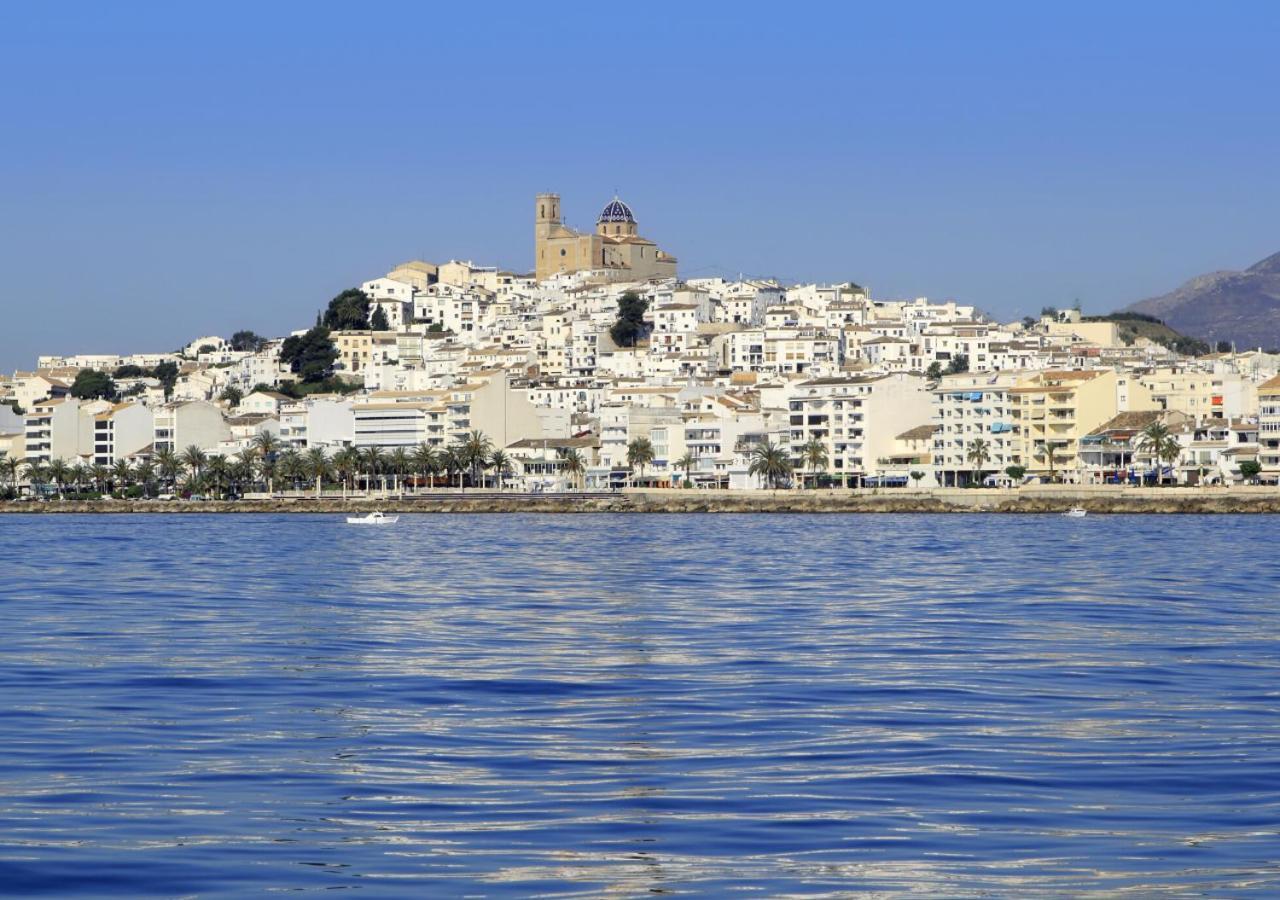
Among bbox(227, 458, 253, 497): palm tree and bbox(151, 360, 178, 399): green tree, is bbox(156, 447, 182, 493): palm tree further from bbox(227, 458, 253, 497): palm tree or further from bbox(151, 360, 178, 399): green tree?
bbox(151, 360, 178, 399): green tree

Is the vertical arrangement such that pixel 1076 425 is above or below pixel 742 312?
below

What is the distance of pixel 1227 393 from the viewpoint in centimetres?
9575

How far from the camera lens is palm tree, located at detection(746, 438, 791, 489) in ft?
303

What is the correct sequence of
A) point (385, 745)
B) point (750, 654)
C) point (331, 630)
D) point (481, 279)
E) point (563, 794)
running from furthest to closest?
point (481, 279)
point (331, 630)
point (750, 654)
point (385, 745)
point (563, 794)

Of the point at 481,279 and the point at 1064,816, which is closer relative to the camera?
the point at 1064,816

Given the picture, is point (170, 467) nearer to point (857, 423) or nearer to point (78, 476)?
point (78, 476)

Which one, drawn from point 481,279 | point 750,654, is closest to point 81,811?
point 750,654

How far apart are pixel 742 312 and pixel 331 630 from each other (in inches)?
4712

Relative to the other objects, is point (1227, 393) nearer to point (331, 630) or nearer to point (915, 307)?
point (915, 307)

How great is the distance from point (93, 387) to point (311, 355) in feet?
55.1

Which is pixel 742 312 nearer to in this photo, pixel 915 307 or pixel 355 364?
pixel 915 307

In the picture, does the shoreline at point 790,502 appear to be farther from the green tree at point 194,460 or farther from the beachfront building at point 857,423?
the beachfront building at point 857,423

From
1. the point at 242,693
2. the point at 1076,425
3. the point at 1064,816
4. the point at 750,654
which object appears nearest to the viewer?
the point at 1064,816

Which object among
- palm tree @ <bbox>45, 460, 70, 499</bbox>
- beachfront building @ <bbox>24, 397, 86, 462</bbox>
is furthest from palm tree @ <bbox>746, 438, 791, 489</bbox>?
beachfront building @ <bbox>24, 397, 86, 462</bbox>
